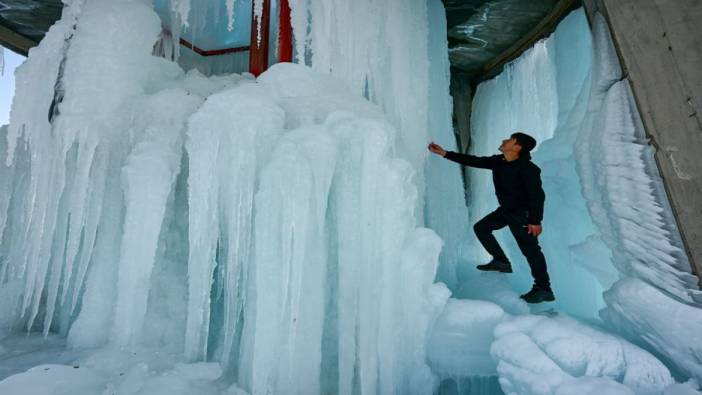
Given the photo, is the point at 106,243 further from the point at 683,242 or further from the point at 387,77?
the point at 683,242

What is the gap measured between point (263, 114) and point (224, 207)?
867mm

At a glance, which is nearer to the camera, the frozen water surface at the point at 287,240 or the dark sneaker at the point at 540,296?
the frozen water surface at the point at 287,240

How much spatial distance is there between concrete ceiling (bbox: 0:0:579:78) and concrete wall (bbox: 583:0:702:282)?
235 cm

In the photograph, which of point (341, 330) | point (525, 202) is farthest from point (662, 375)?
point (341, 330)

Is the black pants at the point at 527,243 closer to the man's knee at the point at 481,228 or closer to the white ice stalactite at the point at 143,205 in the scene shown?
the man's knee at the point at 481,228

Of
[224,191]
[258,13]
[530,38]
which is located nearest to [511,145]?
[224,191]

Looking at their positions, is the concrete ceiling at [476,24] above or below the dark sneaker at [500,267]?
above

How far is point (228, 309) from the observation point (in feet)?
10.1

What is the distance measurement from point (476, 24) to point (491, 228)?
10.9 ft

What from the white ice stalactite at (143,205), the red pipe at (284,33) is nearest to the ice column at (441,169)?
the red pipe at (284,33)

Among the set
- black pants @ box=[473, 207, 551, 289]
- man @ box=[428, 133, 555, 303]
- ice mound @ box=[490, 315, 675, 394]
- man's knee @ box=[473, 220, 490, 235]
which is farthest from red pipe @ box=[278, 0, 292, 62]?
ice mound @ box=[490, 315, 675, 394]

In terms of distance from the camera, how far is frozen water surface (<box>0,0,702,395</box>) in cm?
274

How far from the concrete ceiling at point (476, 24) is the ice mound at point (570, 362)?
4.15 m

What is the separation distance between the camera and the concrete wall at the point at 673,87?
2668mm
